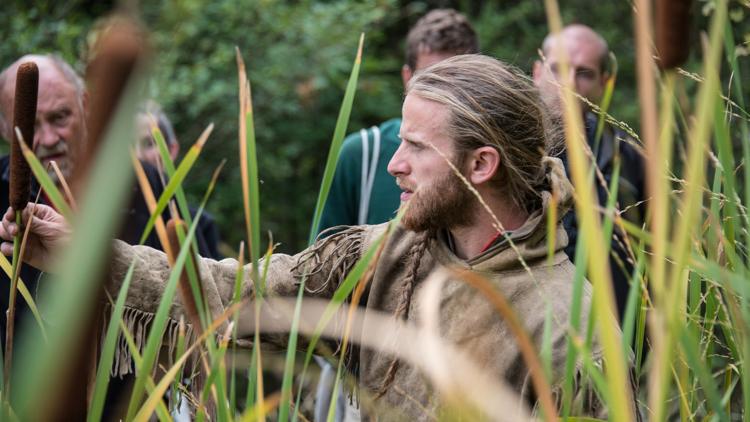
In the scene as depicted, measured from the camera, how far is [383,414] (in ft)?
6.63

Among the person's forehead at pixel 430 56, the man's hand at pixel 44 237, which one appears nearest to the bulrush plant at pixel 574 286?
the man's hand at pixel 44 237

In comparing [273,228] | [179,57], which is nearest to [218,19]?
[179,57]

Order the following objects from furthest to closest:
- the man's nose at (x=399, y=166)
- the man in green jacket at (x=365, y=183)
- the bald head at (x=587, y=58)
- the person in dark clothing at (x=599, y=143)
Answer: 1. the bald head at (x=587, y=58)
2. the man in green jacket at (x=365, y=183)
3. the person in dark clothing at (x=599, y=143)
4. the man's nose at (x=399, y=166)

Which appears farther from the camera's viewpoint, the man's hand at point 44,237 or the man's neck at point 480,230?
the man's neck at point 480,230

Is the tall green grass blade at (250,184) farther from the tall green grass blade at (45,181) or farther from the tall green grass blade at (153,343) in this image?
the tall green grass blade at (45,181)

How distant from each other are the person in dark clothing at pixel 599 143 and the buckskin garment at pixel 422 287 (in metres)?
0.58

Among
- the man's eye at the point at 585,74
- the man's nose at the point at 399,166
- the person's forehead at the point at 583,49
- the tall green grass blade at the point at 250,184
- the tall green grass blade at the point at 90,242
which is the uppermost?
the tall green grass blade at the point at 90,242

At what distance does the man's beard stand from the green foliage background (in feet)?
12.4

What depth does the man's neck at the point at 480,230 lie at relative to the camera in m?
2.23

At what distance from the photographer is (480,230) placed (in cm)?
223

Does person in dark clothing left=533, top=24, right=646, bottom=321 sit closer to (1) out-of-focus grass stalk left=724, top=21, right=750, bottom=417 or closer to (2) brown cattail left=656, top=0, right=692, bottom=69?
(1) out-of-focus grass stalk left=724, top=21, right=750, bottom=417

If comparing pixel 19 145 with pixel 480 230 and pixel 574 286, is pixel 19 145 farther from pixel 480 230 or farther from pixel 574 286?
pixel 480 230

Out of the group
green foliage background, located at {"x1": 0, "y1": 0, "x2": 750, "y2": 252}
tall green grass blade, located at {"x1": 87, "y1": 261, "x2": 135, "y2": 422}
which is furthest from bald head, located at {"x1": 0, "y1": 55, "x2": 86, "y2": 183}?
green foliage background, located at {"x1": 0, "y1": 0, "x2": 750, "y2": 252}

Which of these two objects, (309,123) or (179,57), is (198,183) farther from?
(309,123)
